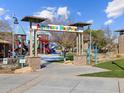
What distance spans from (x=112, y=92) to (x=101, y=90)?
0.53 meters

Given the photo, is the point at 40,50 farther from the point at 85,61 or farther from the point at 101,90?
the point at 101,90

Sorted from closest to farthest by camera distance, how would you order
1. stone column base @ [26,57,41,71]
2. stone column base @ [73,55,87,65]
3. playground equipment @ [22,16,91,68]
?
stone column base @ [26,57,41,71], playground equipment @ [22,16,91,68], stone column base @ [73,55,87,65]

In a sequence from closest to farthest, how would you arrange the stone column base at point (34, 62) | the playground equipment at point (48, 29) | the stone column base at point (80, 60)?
1. the stone column base at point (34, 62)
2. the playground equipment at point (48, 29)
3. the stone column base at point (80, 60)

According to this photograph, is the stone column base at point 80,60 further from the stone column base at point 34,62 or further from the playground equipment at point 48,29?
the stone column base at point 34,62

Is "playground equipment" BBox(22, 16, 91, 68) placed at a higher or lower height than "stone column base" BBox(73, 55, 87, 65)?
higher

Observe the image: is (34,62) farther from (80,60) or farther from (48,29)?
(80,60)

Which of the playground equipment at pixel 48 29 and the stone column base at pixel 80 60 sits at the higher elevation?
the playground equipment at pixel 48 29

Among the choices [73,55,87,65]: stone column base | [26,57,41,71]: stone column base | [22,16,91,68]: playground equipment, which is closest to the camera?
[26,57,41,71]: stone column base

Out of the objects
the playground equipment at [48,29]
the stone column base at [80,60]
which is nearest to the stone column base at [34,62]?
the playground equipment at [48,29]

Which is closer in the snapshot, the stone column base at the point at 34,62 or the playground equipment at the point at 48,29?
the stone column base at the point at 34,62

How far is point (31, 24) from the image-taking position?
22.1 meters

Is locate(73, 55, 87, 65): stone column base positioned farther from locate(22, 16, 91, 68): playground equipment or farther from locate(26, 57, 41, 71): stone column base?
locate(26, 57, 41, 71): stone column base

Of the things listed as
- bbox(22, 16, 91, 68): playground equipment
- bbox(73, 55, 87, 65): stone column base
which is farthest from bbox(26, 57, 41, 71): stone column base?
bbox(73, 55, 87, 65): stone column base

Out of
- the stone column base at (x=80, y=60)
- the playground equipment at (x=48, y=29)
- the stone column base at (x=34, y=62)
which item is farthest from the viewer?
the stone column base at (x=80, y=60)
